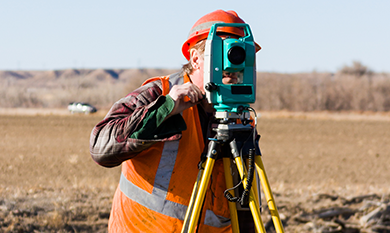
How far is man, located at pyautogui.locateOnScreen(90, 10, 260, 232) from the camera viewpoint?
1586 mm

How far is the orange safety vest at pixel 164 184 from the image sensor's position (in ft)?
A: 5.84

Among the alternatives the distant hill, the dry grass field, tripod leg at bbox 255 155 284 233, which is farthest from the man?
the distant hill

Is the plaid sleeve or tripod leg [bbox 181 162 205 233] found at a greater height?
the plaid sleeve

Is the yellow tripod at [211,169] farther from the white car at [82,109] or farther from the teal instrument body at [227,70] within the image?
the white car at [82,109]

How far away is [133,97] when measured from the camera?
1749mm

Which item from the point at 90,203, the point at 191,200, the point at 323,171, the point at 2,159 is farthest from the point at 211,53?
the point at 323,171

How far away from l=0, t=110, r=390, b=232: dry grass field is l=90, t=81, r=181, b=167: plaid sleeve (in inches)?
105

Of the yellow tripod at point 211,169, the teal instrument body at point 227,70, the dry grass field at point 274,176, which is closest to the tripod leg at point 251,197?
the yellow tripod at point 211,169

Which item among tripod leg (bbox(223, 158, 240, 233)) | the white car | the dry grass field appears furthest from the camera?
the white car

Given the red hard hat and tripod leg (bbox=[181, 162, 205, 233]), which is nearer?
tripod leg (bbox=[181, 162, 205, 233])

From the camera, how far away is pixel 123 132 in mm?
1587

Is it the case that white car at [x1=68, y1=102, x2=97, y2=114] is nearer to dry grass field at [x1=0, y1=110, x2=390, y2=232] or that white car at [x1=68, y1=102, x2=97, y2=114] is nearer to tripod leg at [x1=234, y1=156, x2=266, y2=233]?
dry grass field at [x1=0, y1=110, x2=390, y2=232]

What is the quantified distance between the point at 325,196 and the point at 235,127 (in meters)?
4.62

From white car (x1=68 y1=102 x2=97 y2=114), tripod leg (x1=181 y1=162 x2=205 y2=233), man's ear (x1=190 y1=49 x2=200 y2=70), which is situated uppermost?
man's ear (x1=190 y1=49 x2=200 y2=70)
